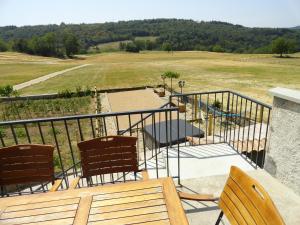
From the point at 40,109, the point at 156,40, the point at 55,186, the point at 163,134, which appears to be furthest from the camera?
the point at 156,40

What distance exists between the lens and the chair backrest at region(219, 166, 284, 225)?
153 cm

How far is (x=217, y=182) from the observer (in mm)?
3949

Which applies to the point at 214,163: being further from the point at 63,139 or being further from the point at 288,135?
the point at 63,139

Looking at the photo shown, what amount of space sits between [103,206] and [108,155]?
89 cm

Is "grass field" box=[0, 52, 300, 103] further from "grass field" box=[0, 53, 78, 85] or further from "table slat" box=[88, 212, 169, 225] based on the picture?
"table slat" box=[88, 212, 169, 225]

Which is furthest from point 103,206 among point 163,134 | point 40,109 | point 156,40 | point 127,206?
point 156,40

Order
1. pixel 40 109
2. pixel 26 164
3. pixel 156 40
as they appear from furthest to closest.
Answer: pixel 156 40 → pixel 40 109 → pixel 26 164

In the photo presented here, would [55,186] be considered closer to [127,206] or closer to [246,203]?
[127,206]

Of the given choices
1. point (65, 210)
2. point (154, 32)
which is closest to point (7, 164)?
point (65, 210)

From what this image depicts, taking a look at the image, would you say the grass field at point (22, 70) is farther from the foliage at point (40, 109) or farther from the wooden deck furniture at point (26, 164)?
the wooden deck furniture at point (26, 164)

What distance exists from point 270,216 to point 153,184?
39.6 inches

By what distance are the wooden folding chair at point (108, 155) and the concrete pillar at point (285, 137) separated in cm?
213

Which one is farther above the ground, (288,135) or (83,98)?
(288,135)

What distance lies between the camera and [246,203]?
1.78 meters
